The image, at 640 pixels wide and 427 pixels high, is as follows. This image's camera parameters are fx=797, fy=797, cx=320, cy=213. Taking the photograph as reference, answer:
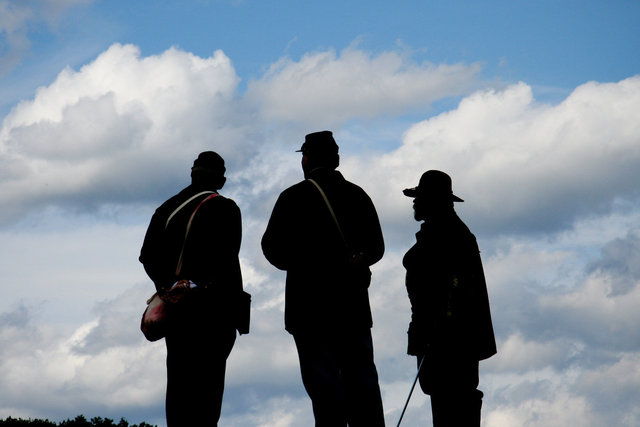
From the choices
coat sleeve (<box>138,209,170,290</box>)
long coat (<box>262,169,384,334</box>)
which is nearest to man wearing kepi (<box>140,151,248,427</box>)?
coat sleeve (<box>138,209,170,290</box>)

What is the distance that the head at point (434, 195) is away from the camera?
261 inches

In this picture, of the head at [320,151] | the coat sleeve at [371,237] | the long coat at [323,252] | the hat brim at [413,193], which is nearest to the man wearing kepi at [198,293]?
the long coat at [323,252]

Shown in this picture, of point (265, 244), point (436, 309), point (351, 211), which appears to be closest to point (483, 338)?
point (436, 309)

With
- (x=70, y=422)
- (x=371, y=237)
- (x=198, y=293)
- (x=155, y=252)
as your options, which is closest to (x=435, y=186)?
(x=371, y=237)

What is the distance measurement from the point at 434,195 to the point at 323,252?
110 centimetres

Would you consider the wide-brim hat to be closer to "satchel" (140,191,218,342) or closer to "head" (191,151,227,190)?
"head" (191,151,227,190)

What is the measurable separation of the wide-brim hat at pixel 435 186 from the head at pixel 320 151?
74 cm

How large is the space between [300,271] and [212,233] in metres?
0.83

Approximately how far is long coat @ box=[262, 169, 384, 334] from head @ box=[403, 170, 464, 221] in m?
0.46

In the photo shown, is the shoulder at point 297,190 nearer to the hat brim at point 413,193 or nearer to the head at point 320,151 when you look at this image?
the head at point 320,151

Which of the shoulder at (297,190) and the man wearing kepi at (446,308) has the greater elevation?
the shoulder at (297,190)

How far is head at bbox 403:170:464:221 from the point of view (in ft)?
21.7

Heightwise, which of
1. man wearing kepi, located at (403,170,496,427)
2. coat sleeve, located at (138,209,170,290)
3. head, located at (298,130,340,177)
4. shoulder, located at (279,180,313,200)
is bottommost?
man wearing kepi, located at (403,170,496,427)

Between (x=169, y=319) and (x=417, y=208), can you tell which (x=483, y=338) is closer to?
(x=417, y=208)
